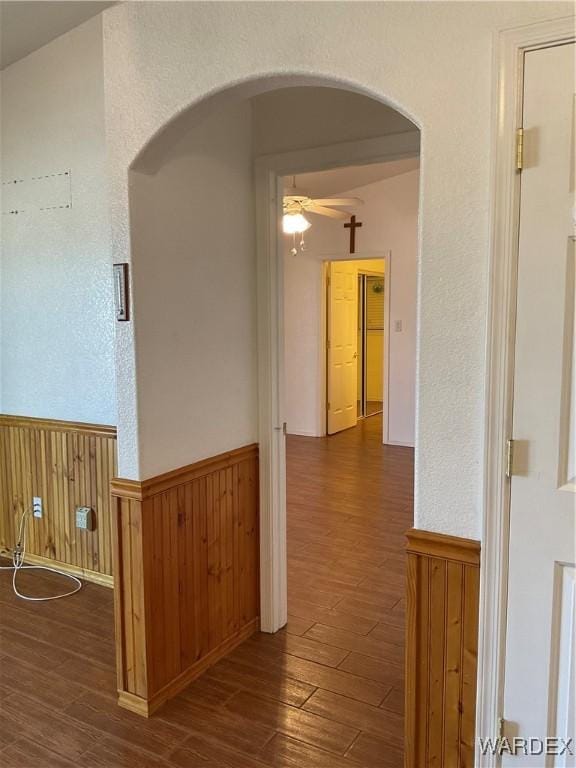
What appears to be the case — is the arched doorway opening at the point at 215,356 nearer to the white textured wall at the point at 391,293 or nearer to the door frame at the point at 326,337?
the white textured wall at the point at 391,293

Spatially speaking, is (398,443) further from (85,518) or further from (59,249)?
(59,249)

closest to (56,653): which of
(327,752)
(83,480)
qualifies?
(83,480)

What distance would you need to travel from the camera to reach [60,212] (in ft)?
10.3

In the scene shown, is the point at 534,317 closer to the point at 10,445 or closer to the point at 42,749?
the point at 42,749

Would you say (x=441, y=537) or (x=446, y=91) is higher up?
(x=446, y=91)

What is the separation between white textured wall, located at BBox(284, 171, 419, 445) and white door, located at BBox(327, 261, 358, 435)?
24 centimetres

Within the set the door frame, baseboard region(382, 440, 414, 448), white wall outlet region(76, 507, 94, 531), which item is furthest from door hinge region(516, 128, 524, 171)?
baseboard region(382, 440, 414, 448)

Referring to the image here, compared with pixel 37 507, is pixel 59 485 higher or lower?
higher

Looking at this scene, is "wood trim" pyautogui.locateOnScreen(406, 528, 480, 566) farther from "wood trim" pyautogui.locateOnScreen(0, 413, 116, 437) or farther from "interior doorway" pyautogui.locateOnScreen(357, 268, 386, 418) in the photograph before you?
"interior doorway" pyautogui.locateOnScreen(357, 268, 386, 418)

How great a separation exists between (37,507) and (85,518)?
1.43ft

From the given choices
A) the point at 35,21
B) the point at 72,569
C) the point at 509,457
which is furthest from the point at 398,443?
the point at 509,457

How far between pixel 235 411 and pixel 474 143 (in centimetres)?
147

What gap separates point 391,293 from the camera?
21.1 ft

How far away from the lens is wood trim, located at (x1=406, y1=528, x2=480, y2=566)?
1.48m
